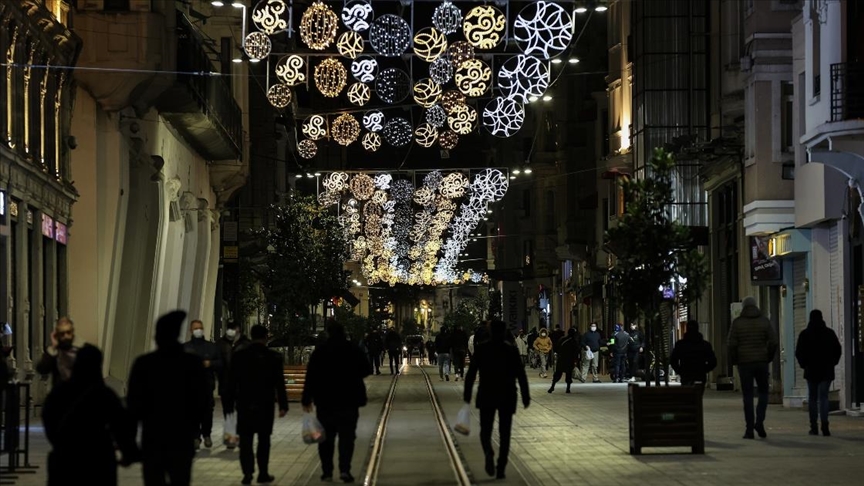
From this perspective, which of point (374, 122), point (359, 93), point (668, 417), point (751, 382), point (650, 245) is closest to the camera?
point (668, 417)

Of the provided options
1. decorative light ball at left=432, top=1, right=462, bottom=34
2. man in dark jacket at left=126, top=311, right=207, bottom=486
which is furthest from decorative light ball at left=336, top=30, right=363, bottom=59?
man in dark jacket at left=126, top=311, right=207, bottom=486

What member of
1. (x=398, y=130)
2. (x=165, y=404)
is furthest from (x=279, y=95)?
(x=165, y=404)

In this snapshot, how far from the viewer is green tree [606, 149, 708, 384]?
22.2 meters

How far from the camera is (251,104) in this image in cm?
7325

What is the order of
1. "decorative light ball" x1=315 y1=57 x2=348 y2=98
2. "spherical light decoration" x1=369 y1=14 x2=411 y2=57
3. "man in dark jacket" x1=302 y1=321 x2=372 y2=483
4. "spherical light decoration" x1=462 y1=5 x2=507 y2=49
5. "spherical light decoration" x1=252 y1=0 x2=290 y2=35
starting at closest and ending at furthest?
"man in dark jacket" x1=302 y1=321 x2=372 y2=483 → "spherical light decoration" x1=369 y1=14 x2=411 y2=57 → "spherical light decoration" x1=462 y1=5 x2=507 y2=49 → "spherical light decoration" x1=252 y1=0 x2=290 y2=35 → "decorative light ball" x1=315 y1=57 x2=348 y2=98

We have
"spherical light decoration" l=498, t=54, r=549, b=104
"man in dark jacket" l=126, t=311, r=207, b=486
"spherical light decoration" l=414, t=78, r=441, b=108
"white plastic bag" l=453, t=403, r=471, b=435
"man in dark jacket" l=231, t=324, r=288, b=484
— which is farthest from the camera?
"spherical light decoration" l=414, t=78, r=441, b=108

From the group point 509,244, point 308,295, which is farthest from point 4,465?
point 509,244

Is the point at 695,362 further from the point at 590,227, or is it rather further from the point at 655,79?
the point at 590,227

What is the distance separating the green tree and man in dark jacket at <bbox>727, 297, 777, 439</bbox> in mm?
1005

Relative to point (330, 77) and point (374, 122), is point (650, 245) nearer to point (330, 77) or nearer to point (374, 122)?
point (330, 77)

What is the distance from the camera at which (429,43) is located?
89.1 feet

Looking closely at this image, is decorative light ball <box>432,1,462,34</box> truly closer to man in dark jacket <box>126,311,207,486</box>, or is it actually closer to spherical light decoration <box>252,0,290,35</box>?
spherical light decoration <box>252,0,290,35</box>

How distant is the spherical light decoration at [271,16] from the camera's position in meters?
27.1

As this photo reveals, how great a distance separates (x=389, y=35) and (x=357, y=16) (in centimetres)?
86
